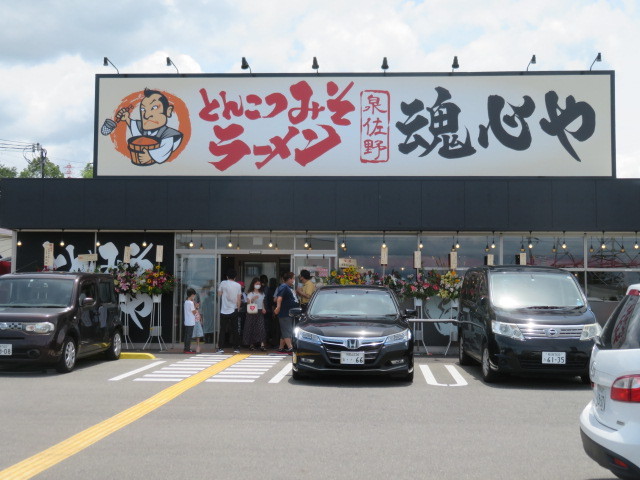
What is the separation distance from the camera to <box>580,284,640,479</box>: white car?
181 inches

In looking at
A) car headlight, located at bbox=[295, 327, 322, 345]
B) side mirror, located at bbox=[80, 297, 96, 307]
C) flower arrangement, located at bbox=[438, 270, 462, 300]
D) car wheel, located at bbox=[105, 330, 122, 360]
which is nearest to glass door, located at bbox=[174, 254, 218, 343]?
car wheel, located at bbox=[105, 330, 122, 360]

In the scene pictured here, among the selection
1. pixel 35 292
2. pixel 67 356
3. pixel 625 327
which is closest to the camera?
pixel 625 327

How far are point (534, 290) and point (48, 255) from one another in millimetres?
12272

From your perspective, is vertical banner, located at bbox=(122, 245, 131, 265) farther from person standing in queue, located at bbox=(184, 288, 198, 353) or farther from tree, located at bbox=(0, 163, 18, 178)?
tree, located at bbox=(0, 163, 18, 178)

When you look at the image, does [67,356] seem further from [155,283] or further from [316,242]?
[316,242]

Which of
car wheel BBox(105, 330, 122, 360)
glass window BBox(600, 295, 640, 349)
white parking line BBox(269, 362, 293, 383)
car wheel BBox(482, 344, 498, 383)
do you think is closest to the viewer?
glass window BBox(600, 295, 640, 349)

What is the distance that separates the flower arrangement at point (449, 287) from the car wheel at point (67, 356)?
28.9ft

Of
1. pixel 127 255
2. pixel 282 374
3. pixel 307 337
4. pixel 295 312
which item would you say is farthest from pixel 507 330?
pixel 127 255

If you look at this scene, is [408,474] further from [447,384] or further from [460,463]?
[447,384]

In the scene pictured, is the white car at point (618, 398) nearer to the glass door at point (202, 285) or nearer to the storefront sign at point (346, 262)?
the storefront sign at point (346, 262)

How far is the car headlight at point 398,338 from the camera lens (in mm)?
11600

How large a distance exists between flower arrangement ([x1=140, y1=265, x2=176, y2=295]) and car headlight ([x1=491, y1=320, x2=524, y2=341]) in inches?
373

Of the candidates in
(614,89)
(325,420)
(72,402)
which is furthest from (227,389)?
(614,89)

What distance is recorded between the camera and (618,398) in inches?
187
